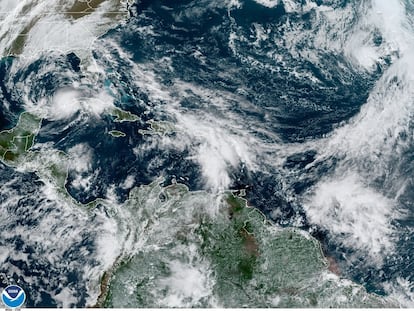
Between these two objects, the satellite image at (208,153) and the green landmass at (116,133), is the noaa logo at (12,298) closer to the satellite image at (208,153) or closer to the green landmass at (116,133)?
the satellite image at (208,153)

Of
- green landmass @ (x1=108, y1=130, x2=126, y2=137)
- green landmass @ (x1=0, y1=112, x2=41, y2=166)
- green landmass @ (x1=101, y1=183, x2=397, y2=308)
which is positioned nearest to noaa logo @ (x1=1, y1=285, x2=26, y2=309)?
green landmass @ (x1=101, y1=183, x2=397, y2=308)

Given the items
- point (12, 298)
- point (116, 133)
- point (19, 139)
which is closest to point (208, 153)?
point (116, 133)

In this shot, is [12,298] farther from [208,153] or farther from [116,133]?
[116,133]

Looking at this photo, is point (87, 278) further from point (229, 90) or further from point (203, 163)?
point (229, 90)

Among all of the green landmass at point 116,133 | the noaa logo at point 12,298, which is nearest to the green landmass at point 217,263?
the green landmass at point 116,133

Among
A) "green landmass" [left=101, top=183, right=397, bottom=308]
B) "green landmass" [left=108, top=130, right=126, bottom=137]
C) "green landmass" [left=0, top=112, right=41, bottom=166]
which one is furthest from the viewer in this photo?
"green landmass" [left=108, top=130, right=126, bottom=137]

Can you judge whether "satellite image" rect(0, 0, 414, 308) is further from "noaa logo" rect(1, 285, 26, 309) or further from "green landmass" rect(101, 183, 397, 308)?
"noaa logo" rect(1, 285, 26, 309)

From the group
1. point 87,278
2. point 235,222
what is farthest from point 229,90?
point 87,278

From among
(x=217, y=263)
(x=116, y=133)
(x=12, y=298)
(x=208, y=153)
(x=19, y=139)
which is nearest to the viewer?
(x=12, y=298)
